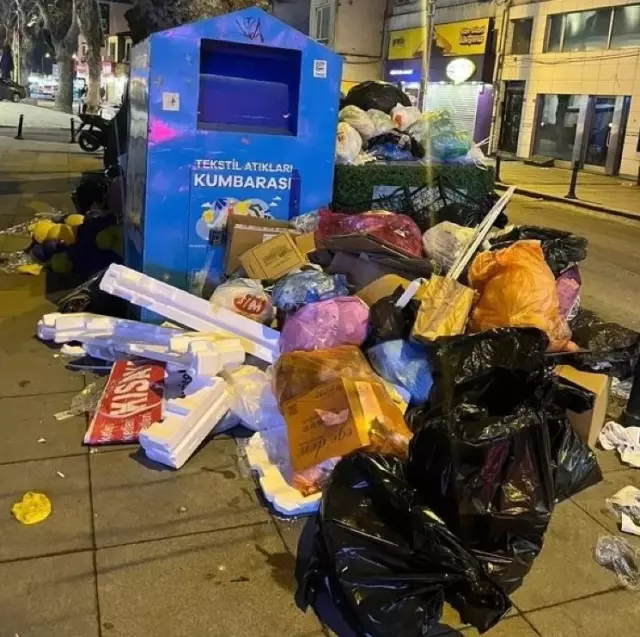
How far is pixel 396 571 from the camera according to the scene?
7.55ft

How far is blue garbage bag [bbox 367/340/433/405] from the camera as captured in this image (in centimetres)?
367

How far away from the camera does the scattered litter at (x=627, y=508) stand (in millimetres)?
3031

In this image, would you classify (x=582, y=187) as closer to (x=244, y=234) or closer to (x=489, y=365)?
(x=244, y=234)

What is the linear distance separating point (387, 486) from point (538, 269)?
2053 mm

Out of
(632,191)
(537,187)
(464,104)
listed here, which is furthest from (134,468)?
(464,104)

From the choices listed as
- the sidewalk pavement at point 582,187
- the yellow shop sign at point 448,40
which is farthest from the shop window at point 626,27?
the yellow shop sign at point 448,40

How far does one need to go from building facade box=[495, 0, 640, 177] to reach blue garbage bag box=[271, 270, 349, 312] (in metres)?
17.1

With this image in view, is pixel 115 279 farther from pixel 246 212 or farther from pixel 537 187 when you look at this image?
pixel 537 187

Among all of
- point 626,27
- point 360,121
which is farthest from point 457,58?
point 360,121

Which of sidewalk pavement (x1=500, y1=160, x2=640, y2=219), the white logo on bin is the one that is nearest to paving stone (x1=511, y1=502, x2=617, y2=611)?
the white logo on bin

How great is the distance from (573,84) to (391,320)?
1999 cm

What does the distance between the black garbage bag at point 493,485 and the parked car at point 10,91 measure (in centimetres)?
4693

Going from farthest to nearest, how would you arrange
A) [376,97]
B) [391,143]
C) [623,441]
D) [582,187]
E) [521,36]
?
[521,36] < [582,187] < [376,97] < [391,143] < [623,441]

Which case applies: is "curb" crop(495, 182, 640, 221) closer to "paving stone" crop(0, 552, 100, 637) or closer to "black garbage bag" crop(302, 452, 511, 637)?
"black garbage bag" crop(302, 452, 511, 637)
